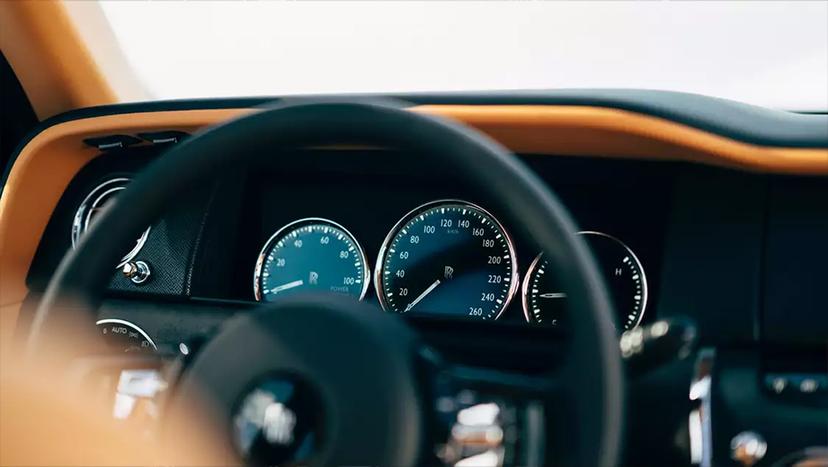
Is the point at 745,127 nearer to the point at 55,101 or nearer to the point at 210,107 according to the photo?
the point at 210,107

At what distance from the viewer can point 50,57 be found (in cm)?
203

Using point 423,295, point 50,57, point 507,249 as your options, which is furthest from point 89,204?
point 507,249

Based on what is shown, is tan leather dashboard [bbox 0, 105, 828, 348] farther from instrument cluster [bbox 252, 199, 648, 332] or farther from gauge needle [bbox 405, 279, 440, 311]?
gauge needle [bbox 405, 279, 440, 311]

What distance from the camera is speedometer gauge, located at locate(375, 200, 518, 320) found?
1743 mm

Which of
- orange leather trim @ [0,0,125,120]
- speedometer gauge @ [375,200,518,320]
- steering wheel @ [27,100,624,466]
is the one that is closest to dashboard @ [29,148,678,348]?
speedometer gauge @ [375,200,518,320]

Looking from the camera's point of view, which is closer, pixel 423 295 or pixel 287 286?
pixel 423 295

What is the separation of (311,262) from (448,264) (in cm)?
29

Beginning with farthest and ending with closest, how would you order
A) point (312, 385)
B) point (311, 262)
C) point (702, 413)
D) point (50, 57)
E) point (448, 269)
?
1. point (50, 57)
2. point (311, 262)
3. point (448, 269)
4. point (702, 413)
5. point (312, 385)

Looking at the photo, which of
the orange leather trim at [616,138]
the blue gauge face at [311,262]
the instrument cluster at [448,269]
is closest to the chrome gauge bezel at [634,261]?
the instrument cluster at [448,269]

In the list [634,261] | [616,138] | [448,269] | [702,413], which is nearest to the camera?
[702,413]

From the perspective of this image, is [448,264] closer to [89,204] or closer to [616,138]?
[616,138]

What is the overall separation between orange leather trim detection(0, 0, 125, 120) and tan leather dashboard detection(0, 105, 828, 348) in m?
0.14

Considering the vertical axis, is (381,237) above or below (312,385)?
below

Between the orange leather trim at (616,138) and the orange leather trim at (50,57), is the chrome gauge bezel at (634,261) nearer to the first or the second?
the orange leather trim at (616,138)
